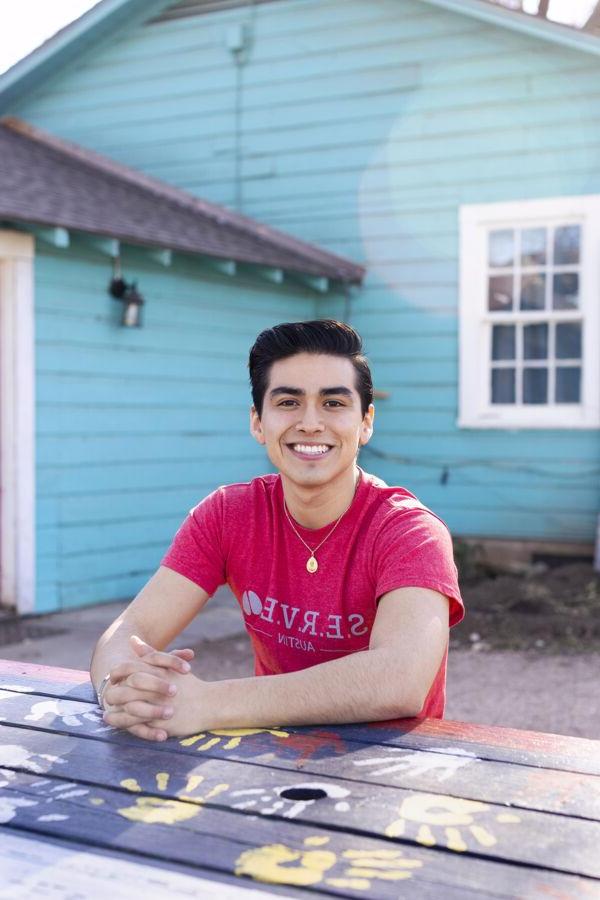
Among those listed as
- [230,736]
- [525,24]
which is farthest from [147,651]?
[525,24]

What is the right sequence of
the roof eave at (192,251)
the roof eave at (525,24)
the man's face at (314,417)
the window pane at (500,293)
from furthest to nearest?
1. the window pane at (500,293)
2. the roof eave at (525,24)
3. the roof eave at (192,251)
4. the man's face at (314,417)

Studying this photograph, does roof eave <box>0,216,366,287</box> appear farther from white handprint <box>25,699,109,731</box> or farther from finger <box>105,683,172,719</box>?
finger <box>105,683,172,719</box>

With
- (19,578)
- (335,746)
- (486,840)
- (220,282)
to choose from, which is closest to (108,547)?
(19,578)

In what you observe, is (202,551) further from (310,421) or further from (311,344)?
(311,344)

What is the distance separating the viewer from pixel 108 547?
767cm

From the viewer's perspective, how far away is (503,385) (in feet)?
28.7

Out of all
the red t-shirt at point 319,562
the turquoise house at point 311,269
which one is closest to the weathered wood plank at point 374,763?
the red t-shirt at point 319,562

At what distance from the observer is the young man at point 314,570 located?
6.73ft

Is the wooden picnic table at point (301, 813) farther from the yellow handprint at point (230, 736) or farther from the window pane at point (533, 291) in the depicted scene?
the window pane at point (533, 291)

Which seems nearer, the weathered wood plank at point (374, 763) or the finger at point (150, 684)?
the weathered wood plank at point (374, 763)

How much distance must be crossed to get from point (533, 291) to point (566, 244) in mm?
466

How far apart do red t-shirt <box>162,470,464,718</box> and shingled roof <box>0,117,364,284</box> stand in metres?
4.39

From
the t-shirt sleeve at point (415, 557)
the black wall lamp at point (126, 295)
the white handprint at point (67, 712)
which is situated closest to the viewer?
the white handprint at point (67, 712)

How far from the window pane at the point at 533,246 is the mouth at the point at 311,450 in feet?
21.0
